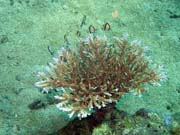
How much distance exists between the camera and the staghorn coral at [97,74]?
3.17 meters

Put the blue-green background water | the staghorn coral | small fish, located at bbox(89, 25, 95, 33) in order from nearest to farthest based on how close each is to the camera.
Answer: the staghorn coral
the blue-green background water
small fish, located at bbox(89, 25, 95, 33)

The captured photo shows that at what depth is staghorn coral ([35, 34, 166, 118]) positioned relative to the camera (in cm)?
317

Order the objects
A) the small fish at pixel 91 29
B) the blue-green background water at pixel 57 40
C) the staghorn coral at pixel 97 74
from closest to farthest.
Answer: the staghorn coral at pixel 97 74 < the blue-green background water at pixel 57 40 < the small fish at pixel 91 29

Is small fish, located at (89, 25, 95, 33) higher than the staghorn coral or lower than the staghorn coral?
lower

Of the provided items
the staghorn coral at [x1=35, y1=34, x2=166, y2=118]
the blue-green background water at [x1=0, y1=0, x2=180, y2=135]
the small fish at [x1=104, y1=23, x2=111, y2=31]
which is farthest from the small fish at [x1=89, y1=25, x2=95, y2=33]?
the staghorn coral at [x1=35, y1=34, x2=166, y2=118]

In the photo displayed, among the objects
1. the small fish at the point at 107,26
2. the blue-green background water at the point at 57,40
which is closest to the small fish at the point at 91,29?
the blue-green background water at the point at 57,40

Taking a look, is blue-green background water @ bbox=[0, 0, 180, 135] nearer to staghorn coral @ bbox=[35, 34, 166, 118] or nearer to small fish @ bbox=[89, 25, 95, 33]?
small fish @ bbox=[89, 25, 95, 33]

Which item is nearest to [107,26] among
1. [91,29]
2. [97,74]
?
[91,29]

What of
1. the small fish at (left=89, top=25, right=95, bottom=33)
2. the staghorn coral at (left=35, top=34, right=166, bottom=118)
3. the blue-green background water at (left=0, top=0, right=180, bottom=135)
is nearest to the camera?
the staghorn coral at (left=35, top=34, right=166, bottom=118)

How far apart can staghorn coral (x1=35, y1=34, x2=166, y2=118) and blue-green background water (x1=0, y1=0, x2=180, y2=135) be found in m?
0.66

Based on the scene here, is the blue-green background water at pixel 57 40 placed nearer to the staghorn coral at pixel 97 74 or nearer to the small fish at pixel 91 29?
the small fish at pixel 91 29

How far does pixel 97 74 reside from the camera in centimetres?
333

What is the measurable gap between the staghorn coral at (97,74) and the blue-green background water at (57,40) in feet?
2.15

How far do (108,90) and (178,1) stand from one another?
3.50 m
